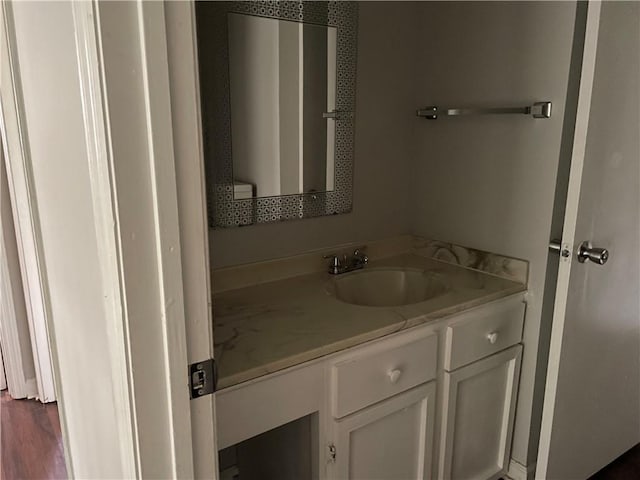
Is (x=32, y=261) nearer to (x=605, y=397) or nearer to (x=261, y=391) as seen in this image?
(x=261, y=391)

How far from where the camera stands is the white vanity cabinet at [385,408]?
128 cm

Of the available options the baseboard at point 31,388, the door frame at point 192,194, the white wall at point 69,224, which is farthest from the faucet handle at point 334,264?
the baseboard at point 31,388

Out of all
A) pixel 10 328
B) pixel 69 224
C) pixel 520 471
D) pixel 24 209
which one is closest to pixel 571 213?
pixel 520 471

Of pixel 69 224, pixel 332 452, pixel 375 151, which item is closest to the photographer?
pixel 69 224

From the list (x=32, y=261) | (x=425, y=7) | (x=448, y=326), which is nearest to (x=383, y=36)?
(x=425, y=7)

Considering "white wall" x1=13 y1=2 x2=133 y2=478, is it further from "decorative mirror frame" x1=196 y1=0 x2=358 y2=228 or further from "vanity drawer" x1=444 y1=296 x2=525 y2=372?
"vanity drawer" x1=444 y1=296 x2=525 y2=372

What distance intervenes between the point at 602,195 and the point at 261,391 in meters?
1.09

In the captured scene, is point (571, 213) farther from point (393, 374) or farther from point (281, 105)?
point (281, 105)

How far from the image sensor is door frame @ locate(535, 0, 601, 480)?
4.09 ft

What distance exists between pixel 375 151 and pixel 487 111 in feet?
1.37

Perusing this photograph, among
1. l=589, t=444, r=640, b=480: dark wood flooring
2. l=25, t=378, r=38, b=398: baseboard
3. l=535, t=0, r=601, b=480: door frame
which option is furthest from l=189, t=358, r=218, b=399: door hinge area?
l=25, t=378, r=38, b=398: baseboard

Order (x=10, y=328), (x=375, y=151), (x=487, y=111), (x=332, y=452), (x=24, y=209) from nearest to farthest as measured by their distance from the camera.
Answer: (x=332, y=452)
(x=487, y=111)
(x=375, y=151)
(x=24, y=209)
(x=10, y=328)

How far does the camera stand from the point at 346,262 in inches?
70.4

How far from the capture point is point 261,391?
1.14 meters
